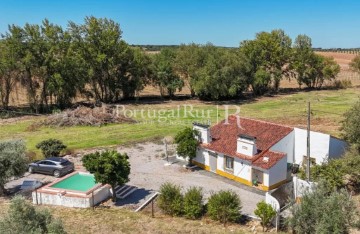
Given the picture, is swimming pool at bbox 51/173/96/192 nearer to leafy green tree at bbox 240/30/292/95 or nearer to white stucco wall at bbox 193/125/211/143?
white stucco wall at bbox 193/125/211/143

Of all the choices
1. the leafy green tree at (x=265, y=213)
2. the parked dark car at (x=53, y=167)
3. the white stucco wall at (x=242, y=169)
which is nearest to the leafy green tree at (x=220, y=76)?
the white stucco wall at (x=242, y=169)

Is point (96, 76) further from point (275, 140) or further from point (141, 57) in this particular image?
point (275, 140)

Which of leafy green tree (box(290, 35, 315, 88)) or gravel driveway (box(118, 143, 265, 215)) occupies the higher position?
leafy green tree (box(290, 35, 315, 88))

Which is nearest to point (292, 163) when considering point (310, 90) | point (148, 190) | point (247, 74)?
point (148, 190)

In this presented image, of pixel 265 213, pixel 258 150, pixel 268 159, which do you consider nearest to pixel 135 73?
pixel 258 150

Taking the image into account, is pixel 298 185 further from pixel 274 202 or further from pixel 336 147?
pixel 336 147

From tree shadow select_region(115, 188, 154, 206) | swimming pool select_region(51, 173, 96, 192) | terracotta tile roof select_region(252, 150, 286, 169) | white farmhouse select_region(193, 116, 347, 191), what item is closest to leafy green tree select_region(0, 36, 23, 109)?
swimming pool select_region(51, 173, 96, 192)
